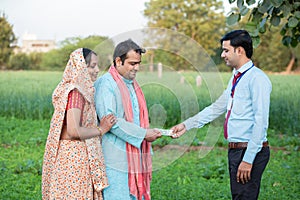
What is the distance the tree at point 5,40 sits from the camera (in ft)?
51.0

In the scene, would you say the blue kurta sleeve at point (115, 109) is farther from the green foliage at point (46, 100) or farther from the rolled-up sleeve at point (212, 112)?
the green foliage at point (46, 100)

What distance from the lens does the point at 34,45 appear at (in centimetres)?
1681

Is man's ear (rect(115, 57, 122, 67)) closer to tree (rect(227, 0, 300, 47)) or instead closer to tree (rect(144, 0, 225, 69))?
tree (rect(227, 0, 300, 47))

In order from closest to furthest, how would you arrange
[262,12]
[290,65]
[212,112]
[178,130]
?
[178,130], [212,112], [262,12], [290,65]

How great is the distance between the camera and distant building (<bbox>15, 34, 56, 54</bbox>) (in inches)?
636

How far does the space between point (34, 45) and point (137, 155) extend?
14.2 m

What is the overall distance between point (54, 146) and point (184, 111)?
0.85 m

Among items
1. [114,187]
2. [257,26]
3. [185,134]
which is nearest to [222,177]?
[257,26]

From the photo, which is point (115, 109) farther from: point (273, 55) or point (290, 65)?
point (290, 65)

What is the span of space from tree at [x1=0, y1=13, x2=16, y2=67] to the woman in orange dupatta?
12.9m

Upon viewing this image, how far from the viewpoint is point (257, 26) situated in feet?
15.0

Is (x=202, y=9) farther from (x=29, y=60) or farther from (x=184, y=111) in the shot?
(x=184, y=111)

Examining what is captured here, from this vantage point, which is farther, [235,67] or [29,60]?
[29,60]

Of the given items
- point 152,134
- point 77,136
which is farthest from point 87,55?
point 152,134
